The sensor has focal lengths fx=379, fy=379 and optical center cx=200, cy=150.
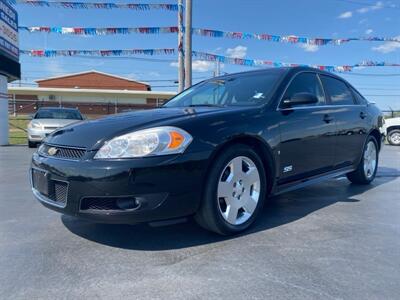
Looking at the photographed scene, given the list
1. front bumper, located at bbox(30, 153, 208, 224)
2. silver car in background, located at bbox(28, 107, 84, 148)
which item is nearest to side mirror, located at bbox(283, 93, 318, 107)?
front bumper, located at bbox(30, 153, 208, 224)

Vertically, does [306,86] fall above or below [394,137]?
above

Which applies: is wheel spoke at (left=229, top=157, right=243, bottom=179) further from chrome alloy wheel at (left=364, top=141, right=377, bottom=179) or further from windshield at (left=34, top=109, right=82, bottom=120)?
windshield at (left=34, top=109, right=82, bottom=120)

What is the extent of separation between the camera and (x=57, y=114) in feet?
41.4

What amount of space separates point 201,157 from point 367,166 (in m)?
3.67

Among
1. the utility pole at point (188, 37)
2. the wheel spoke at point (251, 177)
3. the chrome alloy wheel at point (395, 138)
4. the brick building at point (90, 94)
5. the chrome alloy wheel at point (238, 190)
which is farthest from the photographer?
the brick building at point (90, 94)

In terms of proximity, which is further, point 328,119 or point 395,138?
point 395,138

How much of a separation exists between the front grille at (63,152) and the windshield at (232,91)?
5.43 feet

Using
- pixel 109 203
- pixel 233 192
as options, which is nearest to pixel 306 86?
pixel 233 192

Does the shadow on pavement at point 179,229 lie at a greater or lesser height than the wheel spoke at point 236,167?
lesser

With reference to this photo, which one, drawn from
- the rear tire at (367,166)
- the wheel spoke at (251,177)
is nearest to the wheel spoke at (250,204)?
the wheel spoke at (251,177)

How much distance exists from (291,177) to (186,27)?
9.92 metres

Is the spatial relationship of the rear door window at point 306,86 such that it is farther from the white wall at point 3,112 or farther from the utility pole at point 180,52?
the white wall at point 3,112

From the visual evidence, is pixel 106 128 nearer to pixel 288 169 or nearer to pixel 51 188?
pixel 51 188

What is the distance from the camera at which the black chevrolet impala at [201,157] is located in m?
2.81
